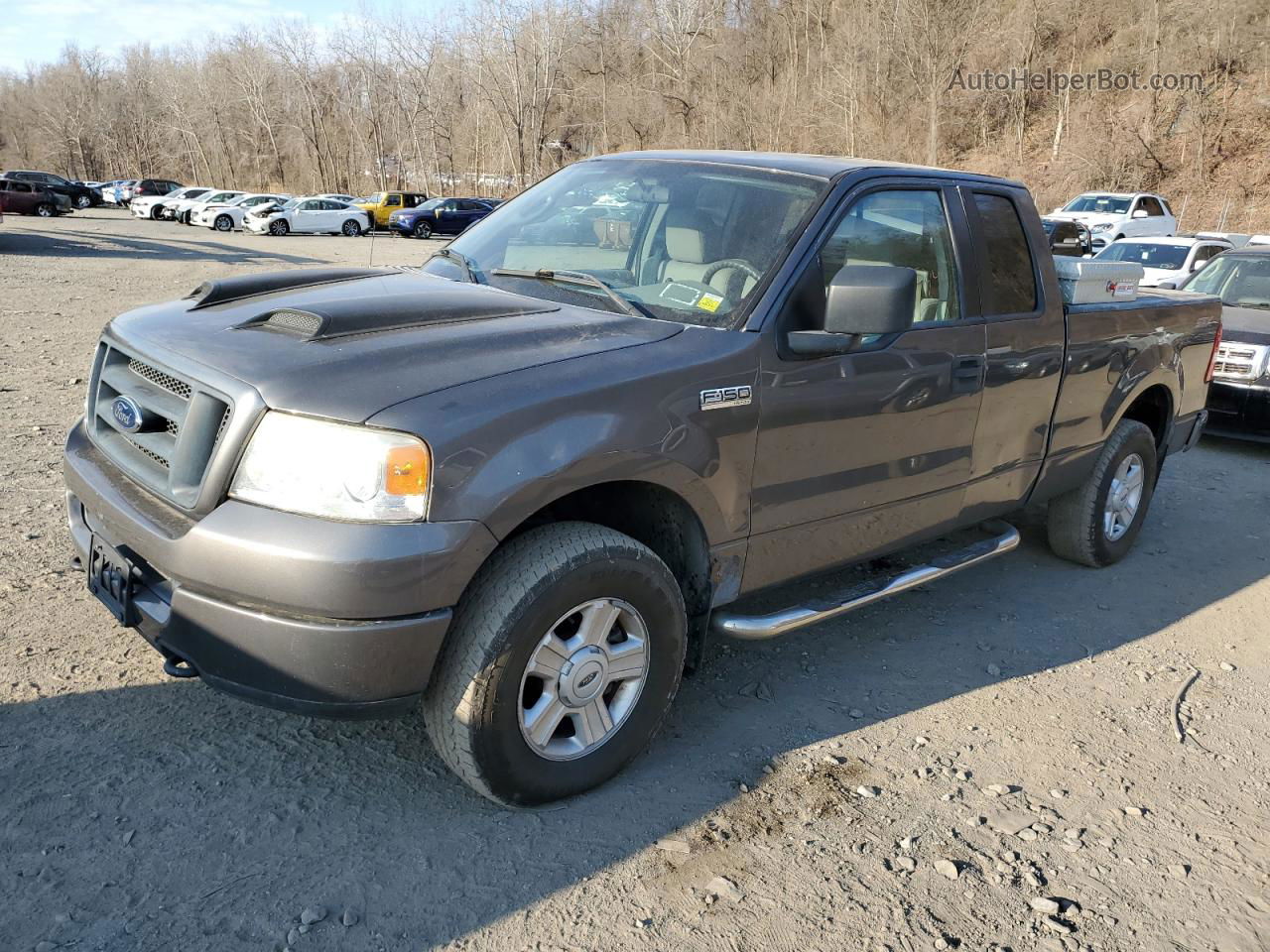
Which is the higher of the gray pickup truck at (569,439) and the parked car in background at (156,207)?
the gray pickup truck at (569,439)

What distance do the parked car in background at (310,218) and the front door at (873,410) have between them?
38.7 m

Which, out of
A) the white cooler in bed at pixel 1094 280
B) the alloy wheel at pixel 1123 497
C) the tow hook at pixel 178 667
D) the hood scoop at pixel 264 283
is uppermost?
the hood scoop at pixel 264 283

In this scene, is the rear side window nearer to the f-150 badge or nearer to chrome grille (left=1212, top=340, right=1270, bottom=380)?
the f-150 badge

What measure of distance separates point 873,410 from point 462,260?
1762mm

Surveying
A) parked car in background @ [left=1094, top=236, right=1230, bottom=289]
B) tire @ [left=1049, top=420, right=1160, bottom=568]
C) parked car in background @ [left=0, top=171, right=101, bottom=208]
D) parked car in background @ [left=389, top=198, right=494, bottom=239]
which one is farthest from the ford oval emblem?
parked car in background @ [left=0, top=171, right=101, bottom=208]

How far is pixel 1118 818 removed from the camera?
3270 mm

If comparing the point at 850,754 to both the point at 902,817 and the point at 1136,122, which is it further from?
the point at 1136,122

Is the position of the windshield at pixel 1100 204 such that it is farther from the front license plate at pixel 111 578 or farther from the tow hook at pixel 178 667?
the tow hook at pixel 178 667

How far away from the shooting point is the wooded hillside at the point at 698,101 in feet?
125

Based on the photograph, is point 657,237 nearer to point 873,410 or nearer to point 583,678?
point 873,410

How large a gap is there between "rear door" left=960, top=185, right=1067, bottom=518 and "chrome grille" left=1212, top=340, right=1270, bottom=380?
4701 millimetres

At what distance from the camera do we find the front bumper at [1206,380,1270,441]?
823cm

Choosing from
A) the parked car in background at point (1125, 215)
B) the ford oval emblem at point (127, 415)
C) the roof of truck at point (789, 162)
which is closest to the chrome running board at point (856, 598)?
the roof of truck at point (789, 162)

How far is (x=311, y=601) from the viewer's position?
2.49 meters
